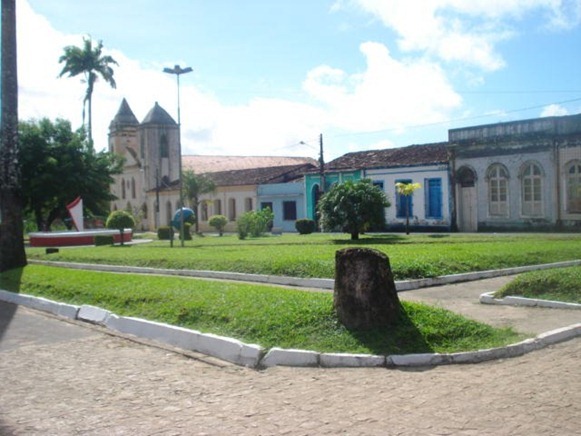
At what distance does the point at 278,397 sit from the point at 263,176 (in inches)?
1694

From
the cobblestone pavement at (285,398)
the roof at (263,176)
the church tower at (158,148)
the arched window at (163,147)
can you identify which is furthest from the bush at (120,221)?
the arched window at (163,147)

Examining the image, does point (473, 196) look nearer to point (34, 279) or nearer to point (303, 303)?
point (34, 279)

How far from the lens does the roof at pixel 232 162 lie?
64.9m

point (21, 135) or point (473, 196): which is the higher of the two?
point (21, 135)

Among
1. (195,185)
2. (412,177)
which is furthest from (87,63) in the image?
(412,177)

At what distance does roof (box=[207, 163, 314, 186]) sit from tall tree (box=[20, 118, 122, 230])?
11358 millimetres

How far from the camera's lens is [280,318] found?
24.7 ft

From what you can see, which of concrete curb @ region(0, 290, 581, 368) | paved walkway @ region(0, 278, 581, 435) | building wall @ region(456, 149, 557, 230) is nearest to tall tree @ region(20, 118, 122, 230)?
building wall @ region(456, 149, 557, 230)

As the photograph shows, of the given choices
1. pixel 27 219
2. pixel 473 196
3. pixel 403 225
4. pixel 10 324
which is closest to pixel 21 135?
pixel 27 219

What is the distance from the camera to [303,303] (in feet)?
26.5

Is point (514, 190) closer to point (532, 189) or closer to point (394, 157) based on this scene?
point (532, 189)

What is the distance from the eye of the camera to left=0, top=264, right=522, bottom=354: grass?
6.65 metres

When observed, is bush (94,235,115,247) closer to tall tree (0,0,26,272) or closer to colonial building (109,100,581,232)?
colonial building (109,100,581,232)

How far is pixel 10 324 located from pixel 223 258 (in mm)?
6349
